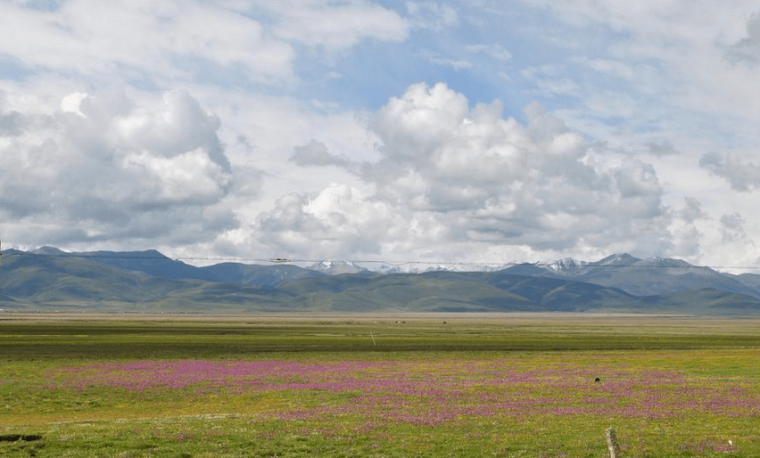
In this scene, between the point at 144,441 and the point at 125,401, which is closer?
the point at 144,441

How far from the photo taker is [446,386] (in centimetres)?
5325

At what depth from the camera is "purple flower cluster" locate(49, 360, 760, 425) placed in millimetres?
40188

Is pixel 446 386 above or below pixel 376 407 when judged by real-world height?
below

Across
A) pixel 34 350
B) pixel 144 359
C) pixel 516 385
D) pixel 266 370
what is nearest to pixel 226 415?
pixel 516 385

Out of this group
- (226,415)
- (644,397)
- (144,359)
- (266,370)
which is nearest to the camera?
(226,415)

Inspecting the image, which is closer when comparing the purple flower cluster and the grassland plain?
the grassland plain

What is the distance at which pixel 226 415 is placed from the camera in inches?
1549

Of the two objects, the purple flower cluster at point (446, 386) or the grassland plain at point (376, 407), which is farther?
the purple flower cluster at point (446, 386)

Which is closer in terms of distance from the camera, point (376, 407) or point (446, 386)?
point (376, 407)

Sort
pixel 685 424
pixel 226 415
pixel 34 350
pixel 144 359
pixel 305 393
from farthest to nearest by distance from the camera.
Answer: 1. pixel 34 350
2. pixel 144 359
3. pixel 305 393
4. pixel 226 415
5. pixel 685 424

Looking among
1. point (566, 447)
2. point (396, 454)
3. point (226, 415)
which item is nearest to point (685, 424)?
point (566, 447)

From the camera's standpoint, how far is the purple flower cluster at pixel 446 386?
40.2 meters

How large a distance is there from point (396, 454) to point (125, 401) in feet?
86.9

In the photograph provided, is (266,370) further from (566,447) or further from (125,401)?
(566,447)
